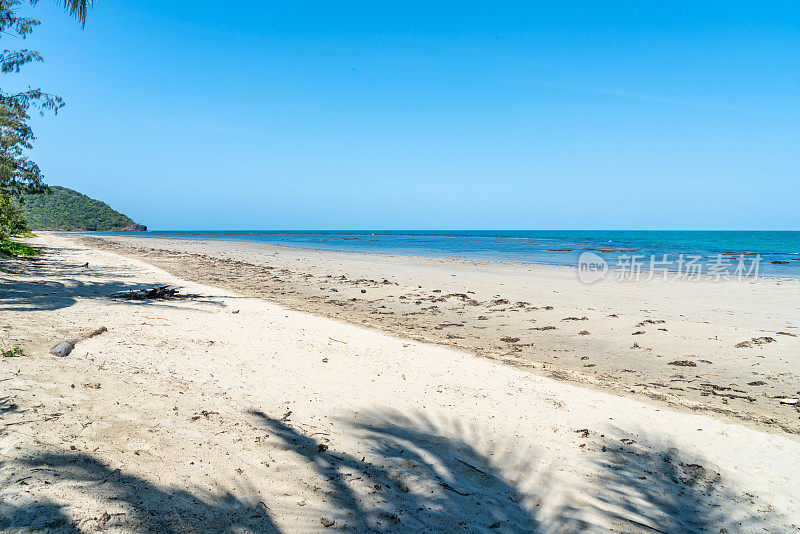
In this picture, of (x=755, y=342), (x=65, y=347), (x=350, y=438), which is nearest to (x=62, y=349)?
(x=65, y=347)

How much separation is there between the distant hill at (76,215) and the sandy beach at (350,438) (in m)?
114

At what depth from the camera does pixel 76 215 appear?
11200 cm

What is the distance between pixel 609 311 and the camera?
1063 centimetres

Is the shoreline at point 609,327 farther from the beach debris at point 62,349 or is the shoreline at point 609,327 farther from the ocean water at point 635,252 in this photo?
the ocean water at point 635,252

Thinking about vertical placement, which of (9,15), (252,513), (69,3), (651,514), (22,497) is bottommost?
(651,514)

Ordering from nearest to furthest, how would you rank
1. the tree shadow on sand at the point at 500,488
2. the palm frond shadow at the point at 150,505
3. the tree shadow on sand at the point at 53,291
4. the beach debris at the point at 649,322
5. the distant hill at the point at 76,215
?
the palm frond shadow at the point at 150,505, the tree shadow on sand at the point at 500,488, the tree shadow on sand at the point at 53,291, the beach debris at the point at 649,322, the distant hill at the point at 76,215

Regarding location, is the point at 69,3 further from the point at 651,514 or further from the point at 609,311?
the point at 609,311

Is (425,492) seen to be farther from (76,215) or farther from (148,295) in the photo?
(76,215)

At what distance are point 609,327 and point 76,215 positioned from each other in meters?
137

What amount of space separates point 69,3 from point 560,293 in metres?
13.9

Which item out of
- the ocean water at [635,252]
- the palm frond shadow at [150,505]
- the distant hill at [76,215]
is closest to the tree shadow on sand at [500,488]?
the palm frond shadow at [150,505]

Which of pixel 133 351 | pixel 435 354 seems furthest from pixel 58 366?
pixel 435 354

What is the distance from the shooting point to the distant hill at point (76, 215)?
10038cm

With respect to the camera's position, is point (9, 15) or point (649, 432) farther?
point (9, 15)
